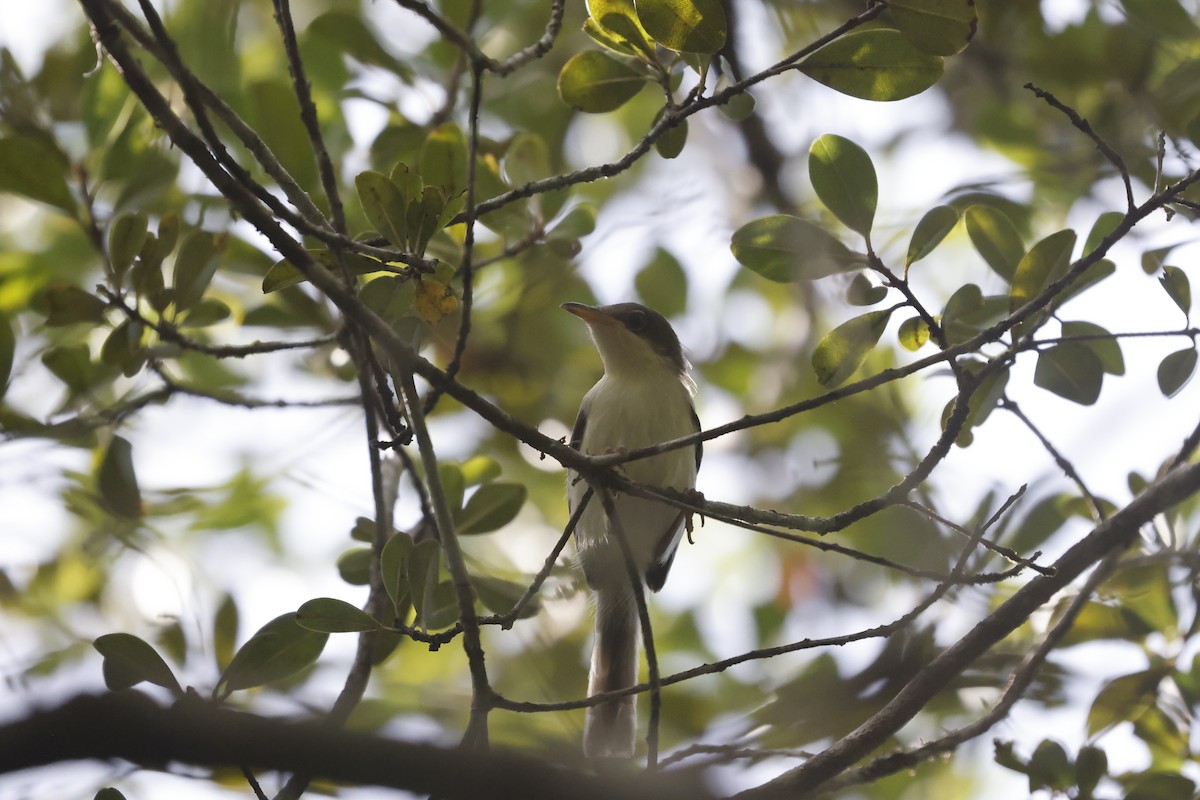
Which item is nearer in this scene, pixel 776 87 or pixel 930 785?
pixel 930 785

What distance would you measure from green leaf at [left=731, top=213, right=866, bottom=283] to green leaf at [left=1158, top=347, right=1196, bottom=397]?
0.93 meters

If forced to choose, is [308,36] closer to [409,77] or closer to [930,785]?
[409,77]

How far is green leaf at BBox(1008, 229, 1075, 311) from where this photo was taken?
9.59 ft

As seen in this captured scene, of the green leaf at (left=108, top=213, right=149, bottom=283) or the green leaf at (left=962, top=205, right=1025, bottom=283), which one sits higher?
the green leaf at (left=108, top=213, right=149, bottom=283)

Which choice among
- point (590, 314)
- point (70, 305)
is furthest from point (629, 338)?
point (70, 305)

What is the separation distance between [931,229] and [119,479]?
8.93 ft

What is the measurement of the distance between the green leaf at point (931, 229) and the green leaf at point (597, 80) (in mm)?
898

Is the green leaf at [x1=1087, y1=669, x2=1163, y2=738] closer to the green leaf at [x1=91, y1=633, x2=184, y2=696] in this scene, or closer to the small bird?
the small bird

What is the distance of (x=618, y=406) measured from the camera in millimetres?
4672

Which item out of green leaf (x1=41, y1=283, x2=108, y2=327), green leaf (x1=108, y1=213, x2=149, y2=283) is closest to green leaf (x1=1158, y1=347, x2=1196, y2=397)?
green leaf (x1=108, y1=213, x2=149, y2=283)

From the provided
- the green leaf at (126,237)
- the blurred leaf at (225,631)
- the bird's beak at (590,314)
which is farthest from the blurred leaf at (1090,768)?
the green leaf at (126,237)

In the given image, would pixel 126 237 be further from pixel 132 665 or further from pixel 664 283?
pixel 664 283

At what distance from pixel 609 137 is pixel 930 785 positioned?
4268mm

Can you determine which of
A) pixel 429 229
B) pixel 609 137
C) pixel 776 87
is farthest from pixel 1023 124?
pixel 429 229
